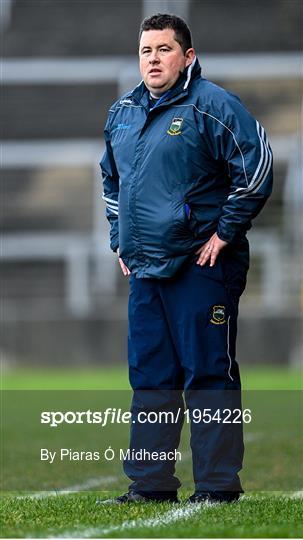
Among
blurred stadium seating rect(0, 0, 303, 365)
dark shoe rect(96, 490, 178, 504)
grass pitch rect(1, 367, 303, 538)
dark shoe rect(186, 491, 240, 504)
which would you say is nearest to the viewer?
grass pitch rect(1, 367, 303, 538)

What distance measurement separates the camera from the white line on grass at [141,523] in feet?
15.8

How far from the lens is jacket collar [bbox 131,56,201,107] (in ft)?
19.1

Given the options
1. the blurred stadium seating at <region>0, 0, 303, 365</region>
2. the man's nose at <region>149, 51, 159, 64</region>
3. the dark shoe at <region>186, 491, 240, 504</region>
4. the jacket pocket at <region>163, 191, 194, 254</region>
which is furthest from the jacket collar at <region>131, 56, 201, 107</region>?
the blurred stadium seating at <region>0, 0, 303, 365</region>

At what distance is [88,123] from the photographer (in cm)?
2633

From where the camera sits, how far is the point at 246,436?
9461mm

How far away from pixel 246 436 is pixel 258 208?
12.7 feet

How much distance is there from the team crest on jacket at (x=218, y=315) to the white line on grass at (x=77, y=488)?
1056mm

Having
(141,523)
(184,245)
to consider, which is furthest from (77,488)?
(141,523)

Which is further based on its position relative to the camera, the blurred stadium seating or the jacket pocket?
the blurred stadium seating

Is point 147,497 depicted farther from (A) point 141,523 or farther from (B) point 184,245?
(B) point 184,245

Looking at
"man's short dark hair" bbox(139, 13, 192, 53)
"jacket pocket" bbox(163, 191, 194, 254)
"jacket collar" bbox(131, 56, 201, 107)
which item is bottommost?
"jacket pocket" bbox(163, 191, 194, 254)

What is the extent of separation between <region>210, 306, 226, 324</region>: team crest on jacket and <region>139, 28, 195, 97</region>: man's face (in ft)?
2.84

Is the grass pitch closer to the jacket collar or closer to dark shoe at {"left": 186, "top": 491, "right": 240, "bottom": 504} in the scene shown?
dark shoe at {"left": 186, "top": 491, "right": 240, "bottom": 504}

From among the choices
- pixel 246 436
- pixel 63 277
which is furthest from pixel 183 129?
pixel 63 277
